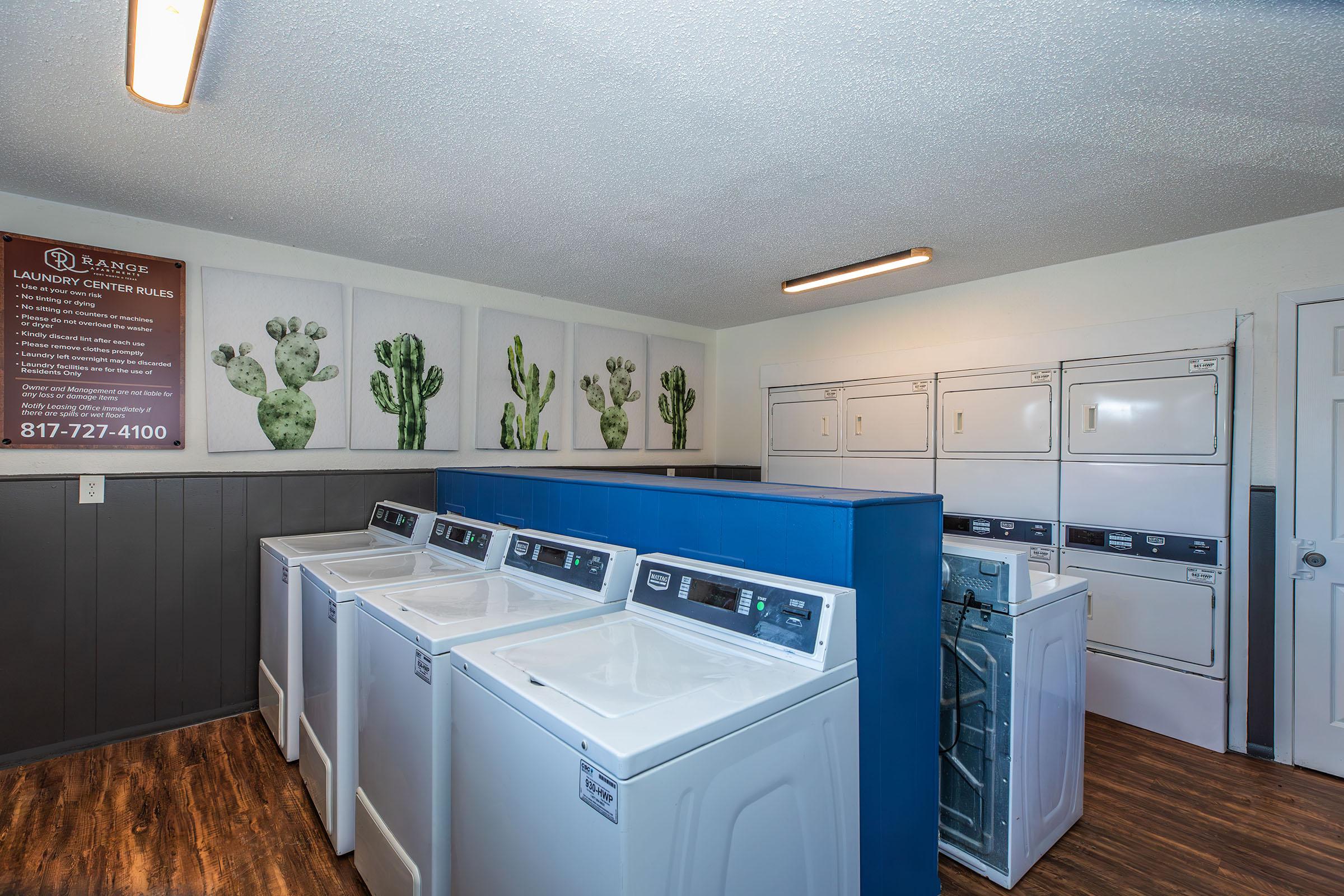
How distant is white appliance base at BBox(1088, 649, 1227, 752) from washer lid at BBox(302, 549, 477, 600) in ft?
10.7

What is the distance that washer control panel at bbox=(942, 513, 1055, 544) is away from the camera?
3.53 meters

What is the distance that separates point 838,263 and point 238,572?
3582 millimetres

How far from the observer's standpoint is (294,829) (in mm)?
2234

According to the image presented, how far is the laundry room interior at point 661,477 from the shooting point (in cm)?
152

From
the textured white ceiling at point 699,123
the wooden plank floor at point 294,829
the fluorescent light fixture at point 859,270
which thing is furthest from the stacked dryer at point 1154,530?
the fluorescent light fixture at point 859,270

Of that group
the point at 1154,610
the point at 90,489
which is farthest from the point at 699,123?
the point at 1154,610

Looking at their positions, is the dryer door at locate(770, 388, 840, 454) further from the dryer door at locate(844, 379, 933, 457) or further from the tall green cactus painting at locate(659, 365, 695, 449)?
the tall green cactus painting at locate(659, 365, 695, 449)

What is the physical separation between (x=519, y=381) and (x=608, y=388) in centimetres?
75

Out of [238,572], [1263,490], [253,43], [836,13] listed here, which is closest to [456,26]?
[253,43]

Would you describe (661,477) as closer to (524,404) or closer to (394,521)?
(394,521)

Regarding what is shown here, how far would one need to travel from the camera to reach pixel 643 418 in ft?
16.3

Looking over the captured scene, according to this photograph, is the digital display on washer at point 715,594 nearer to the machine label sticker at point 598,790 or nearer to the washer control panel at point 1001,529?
the machine label sticker at point 598,790

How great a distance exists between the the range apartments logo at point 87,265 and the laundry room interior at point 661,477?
1 cm

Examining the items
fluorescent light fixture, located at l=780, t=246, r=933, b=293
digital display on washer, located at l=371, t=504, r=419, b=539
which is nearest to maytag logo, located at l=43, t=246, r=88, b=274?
digital display on washer, located at l=371, t=504, r=419, b=539
